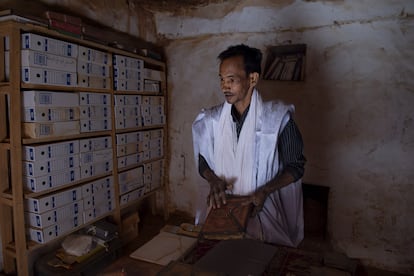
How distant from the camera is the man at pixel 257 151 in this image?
1397mm

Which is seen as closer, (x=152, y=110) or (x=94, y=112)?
(x=94, y=112)

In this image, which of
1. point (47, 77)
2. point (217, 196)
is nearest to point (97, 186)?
point (47, 77)

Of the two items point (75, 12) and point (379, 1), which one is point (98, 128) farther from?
point (379, 1)

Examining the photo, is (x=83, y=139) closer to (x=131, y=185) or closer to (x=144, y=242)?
(x=131, y=185)

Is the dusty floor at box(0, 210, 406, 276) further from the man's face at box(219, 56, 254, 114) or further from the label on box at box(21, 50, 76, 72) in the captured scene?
the label on box at box(21, 50, 76, 72)

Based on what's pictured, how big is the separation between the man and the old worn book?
17 centimetres

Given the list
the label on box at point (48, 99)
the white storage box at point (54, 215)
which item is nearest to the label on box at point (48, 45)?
the label on box at point (48, 99)

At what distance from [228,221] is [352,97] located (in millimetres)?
1925

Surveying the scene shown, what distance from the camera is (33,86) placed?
1.85m

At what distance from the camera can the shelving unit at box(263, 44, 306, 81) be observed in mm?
2666

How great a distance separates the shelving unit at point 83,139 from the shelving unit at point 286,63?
117 cm

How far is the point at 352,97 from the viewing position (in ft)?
8.21

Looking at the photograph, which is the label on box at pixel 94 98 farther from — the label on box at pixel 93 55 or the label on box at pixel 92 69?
the label on box at pixel 93 55

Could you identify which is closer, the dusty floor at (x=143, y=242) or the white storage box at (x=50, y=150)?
the dusty floor at (x=143, y=242)
